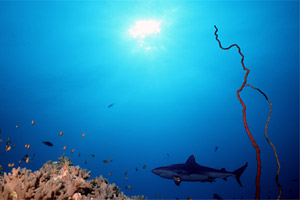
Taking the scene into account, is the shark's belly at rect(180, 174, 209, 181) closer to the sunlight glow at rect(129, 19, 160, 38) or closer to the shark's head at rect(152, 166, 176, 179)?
the shark's head at rect(152, 166, 176, 179)

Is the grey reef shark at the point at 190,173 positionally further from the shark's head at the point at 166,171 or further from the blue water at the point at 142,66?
the blue water at the point at 142,66

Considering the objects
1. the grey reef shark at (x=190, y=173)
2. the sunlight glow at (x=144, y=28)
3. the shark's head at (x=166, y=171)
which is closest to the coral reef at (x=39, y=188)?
the shark's head at (x=166, y=171)

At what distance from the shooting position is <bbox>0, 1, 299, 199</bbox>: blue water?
933 inches

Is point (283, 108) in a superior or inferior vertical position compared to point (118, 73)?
inferior

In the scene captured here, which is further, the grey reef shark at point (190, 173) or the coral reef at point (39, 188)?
the grey reef shark at point (190, 173)

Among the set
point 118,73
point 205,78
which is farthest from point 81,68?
point 205,78

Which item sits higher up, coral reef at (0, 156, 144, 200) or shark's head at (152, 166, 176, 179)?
shark's head at (152, 166, 176, 179)

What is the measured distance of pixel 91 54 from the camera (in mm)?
33656

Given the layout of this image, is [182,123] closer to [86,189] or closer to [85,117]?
[85,117]

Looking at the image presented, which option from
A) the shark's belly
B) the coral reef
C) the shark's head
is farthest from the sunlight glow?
the coral reef

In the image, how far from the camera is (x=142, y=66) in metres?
39.4

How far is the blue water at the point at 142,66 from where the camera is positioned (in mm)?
23688

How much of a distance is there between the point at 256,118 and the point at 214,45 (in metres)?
56.8

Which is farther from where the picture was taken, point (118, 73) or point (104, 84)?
point (104, 84)
